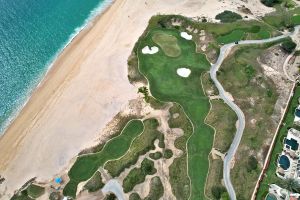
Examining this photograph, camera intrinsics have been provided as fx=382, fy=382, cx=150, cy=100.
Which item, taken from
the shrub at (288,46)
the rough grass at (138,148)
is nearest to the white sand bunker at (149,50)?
the rough grass at (138,148)

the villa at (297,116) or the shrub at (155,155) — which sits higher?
the shrub at (155,155)

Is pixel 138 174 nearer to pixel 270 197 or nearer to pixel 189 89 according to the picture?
pixel 270 197

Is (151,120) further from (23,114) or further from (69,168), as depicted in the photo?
(23,114)

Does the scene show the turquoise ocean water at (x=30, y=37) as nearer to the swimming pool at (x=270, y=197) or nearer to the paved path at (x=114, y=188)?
the paved path at (x=114, y=188)

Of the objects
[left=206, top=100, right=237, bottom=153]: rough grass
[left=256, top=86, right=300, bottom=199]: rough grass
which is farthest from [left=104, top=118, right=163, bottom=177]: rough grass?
[left=256, top=86, right=300, bottom=199]: rough grass

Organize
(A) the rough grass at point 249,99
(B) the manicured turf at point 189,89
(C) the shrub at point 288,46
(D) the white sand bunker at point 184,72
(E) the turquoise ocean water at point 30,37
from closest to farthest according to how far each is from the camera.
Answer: (A) the rough grass at point 249,99
(B) the manicured turf at point 189,89
(E) the turquoise ocean water at point 30,37
(D) the white sand bunker at point 184,72
(C) the shrub at point 288,46

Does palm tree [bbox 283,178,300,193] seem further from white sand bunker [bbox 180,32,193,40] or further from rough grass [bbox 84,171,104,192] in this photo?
white sand bunker [bbox 180,32,193,40]
